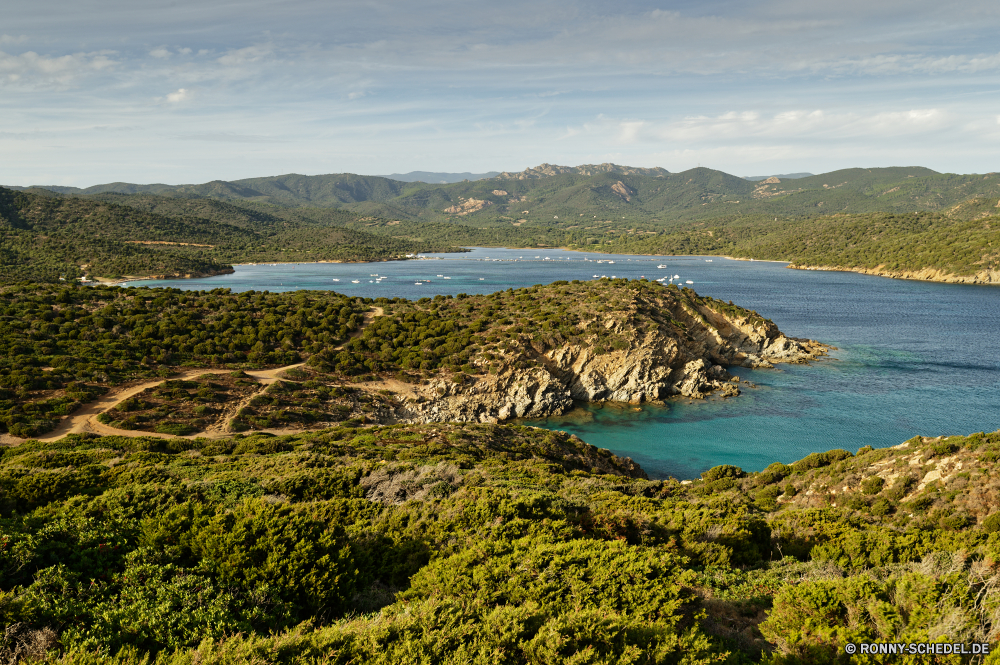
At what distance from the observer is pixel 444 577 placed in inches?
356

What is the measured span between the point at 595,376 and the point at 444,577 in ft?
135

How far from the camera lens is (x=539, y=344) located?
49688 mm

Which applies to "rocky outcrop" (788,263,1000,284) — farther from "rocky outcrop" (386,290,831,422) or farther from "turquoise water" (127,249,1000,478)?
"rocky outcrop" (386,290,831,422)

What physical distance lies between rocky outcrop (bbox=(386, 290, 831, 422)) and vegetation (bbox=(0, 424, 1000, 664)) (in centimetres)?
2619

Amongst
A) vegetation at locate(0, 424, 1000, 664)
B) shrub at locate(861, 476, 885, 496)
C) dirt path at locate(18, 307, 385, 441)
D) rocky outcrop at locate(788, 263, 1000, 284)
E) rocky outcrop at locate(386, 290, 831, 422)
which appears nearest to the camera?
vegetation at locate(0, 424, 1000, 664)

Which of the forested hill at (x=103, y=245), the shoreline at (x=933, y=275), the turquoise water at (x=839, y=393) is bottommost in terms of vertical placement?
the turquoise water at (x=839, y=393)

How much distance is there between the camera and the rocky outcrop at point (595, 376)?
1716 inches

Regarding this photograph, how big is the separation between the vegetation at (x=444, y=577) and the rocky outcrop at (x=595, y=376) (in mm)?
26190

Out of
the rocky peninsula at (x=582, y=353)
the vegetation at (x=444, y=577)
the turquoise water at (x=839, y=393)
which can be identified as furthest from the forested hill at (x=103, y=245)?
the vegetation at (x=444, y=577)

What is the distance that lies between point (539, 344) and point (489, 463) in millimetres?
25517

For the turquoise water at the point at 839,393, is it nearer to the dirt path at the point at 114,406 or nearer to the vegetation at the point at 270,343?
the vegetation at the point at 270,343

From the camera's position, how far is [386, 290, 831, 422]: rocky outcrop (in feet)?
143

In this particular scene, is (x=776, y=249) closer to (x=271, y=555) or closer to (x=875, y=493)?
(x=875, y=493)

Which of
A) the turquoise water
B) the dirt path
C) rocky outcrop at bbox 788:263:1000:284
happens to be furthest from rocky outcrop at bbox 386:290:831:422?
rocky outcrop at bbox 788:263:1000:284
